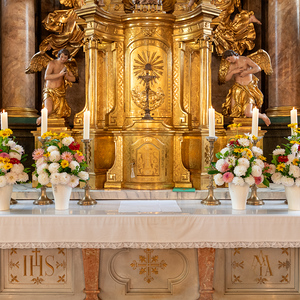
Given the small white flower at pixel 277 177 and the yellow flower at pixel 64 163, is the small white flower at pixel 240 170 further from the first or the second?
the yellow flower at pixel 64 163

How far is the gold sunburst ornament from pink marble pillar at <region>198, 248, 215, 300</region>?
2690 millimetres

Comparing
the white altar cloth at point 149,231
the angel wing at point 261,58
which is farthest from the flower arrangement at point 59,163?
the angel wing at point 261,58

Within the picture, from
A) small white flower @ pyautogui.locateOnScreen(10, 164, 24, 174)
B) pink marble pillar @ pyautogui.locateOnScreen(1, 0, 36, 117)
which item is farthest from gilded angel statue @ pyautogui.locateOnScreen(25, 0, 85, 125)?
small white flower @ pyautogui.locateOnScreen(10, 164, 24, 174)

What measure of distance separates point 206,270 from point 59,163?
1830 millimetres

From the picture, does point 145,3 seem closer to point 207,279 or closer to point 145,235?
point 145,235

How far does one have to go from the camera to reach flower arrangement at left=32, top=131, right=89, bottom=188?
15.3ft

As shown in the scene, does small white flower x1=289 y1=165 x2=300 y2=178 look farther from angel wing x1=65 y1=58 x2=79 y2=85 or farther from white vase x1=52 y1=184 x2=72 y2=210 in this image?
angel wing x1=65 y1=58 x2=79 y2=85

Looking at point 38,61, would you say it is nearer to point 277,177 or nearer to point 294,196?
point 277,177

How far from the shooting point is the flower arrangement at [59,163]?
4.66 metres

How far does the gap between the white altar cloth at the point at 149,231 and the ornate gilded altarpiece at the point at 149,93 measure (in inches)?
62.6

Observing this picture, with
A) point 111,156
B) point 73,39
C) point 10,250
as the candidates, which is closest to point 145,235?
point 10,250

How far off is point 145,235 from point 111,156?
2154mm

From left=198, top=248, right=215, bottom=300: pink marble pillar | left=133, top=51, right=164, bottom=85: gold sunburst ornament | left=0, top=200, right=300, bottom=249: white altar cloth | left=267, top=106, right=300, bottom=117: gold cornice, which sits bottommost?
left=198, top=248, right=215, bottom=300: pink marble pillar

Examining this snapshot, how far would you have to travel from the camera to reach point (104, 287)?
4703 millimetres
